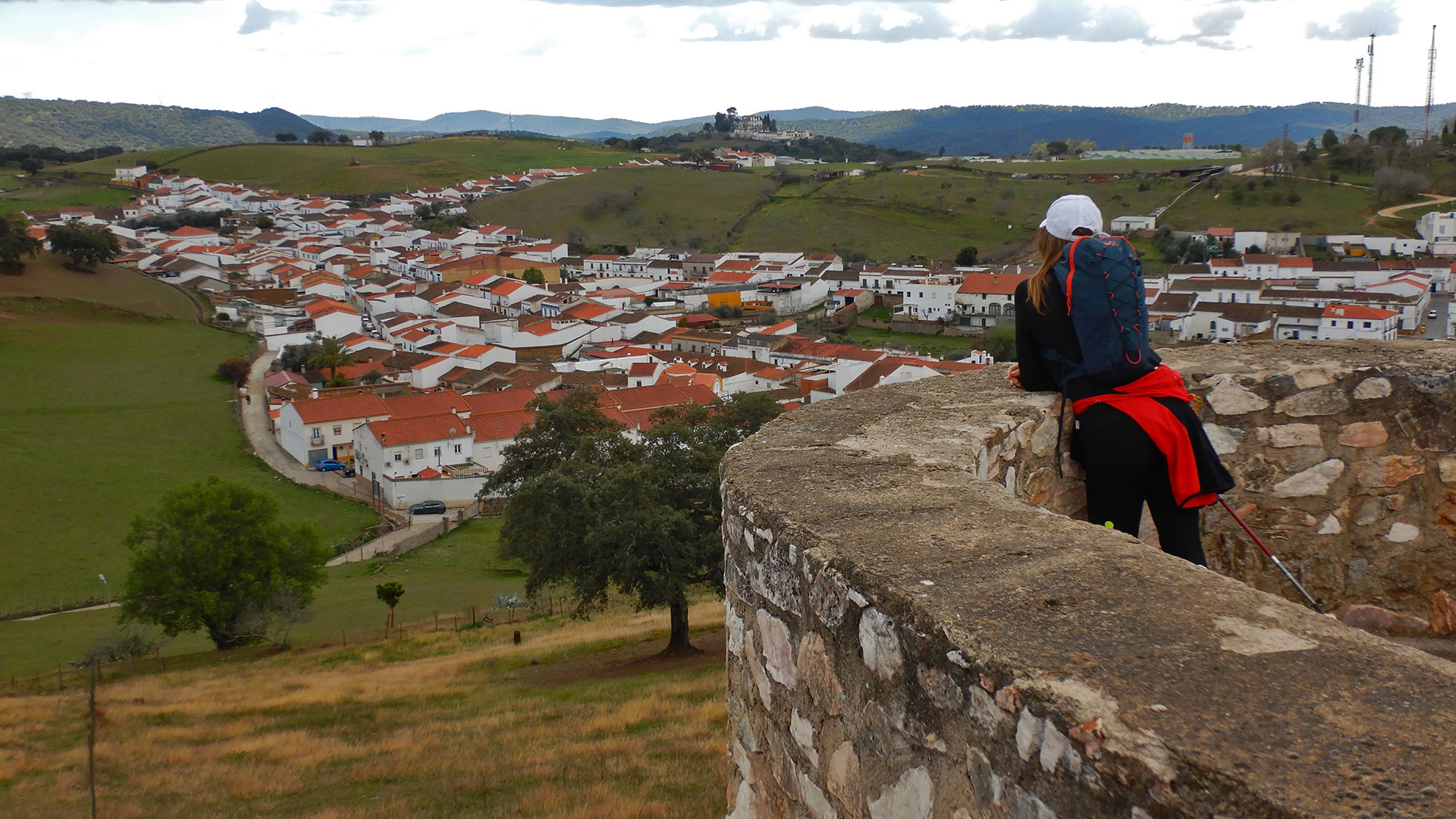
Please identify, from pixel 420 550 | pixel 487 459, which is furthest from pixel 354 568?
pixel 487 459

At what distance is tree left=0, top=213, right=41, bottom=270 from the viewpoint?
53.7 metres

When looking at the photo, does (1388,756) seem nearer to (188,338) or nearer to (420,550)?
(420,550)

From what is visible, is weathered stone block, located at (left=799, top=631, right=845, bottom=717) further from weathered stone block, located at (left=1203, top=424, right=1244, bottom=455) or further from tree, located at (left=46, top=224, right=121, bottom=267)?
tree, located at (left=46, top=224, right=121, bottom=267)

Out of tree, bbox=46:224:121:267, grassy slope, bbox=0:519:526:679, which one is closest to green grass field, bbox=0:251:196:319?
tree, bbox=46:224:121:267

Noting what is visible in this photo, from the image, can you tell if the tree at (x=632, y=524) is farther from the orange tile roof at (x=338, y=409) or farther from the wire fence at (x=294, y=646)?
the orange tile roof at (x=338, y=409)

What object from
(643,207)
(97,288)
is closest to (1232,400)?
(97,288)

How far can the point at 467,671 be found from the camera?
1317cm

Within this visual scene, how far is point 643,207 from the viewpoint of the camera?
96375mm

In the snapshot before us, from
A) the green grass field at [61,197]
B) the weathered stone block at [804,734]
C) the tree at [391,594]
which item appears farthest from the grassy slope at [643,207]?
the weathered stone block at [804,734]

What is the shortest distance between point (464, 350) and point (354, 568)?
22857 mm

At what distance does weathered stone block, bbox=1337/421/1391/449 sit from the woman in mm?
977

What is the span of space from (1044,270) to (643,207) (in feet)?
313

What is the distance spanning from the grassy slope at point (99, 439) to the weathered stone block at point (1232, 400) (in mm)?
25236

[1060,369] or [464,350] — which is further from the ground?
[1060,369]
